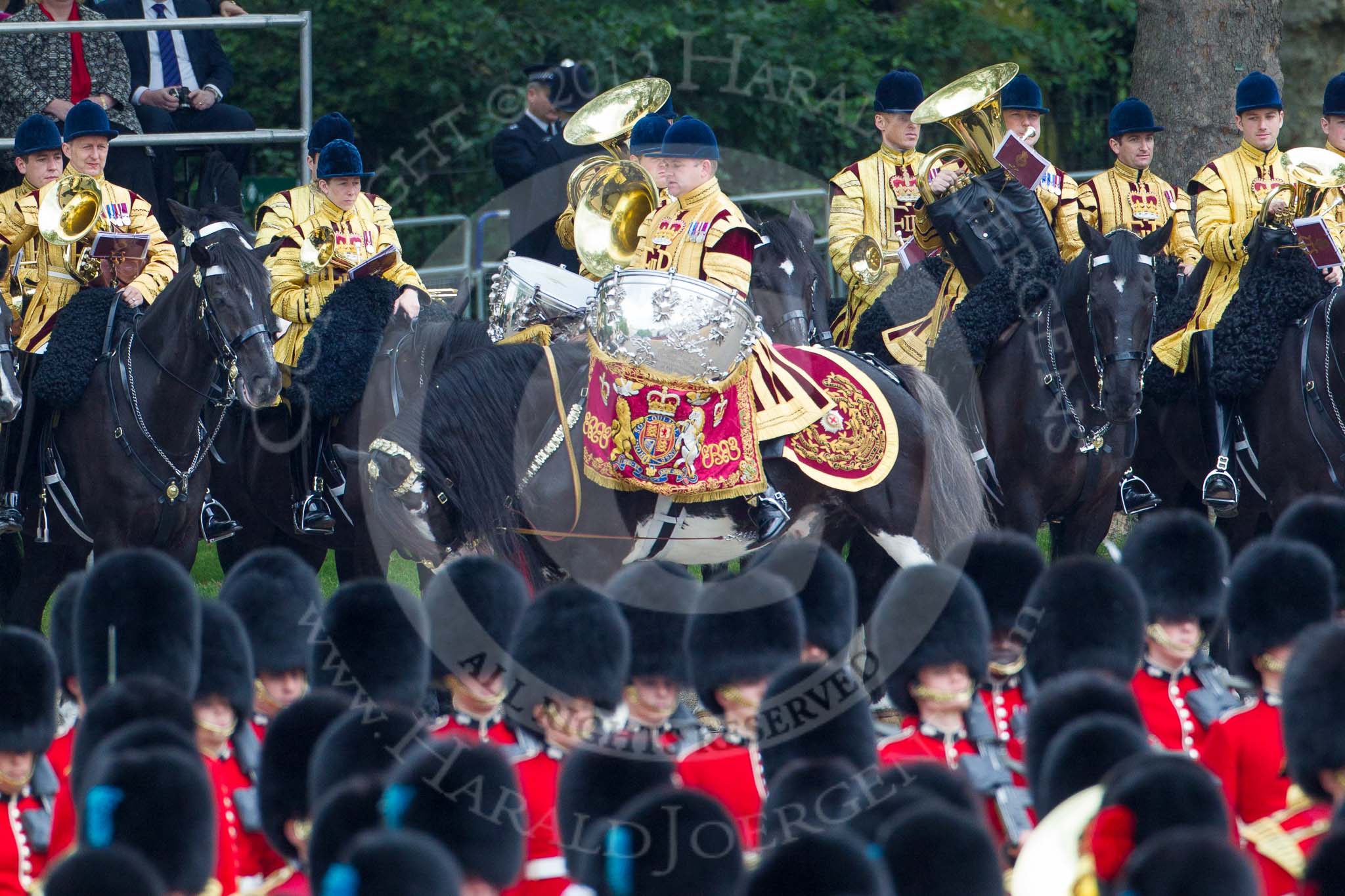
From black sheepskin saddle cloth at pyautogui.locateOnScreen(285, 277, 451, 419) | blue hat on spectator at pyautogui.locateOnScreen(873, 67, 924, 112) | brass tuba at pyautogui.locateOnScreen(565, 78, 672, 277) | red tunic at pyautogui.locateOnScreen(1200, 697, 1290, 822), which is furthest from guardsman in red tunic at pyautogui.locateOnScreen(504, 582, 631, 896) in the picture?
blue hat on spectator at pyautogui.locateOnScreen(873, 67, 924, 112)

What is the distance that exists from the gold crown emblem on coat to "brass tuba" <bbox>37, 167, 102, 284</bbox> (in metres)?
3.04

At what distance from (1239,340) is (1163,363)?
0.55 meters

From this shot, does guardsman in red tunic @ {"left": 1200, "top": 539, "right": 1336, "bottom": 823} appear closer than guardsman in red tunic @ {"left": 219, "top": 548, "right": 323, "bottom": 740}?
Yes

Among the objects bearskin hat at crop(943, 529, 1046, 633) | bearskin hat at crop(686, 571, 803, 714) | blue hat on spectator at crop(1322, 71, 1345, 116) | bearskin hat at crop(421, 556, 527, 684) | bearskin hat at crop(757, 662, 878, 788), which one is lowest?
bearskin hat at crop(943, 529, 1046, 633)

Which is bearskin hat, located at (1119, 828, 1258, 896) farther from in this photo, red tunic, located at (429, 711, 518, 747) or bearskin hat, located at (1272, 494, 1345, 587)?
bearskin hat, located at (1272, 494, 1345, 587)

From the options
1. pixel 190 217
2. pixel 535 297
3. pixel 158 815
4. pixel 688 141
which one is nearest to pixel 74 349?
pixel 190 217

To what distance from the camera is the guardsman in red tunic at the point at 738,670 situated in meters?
4.94

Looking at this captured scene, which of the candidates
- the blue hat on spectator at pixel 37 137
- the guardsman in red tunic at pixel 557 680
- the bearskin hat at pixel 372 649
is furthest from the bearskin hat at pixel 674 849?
the blue hat on spectator at pixel 37 137

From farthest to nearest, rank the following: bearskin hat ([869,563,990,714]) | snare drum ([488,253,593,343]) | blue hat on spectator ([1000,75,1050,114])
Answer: blue hat on spectator ([1000,75,1050,114])
snare drum ([488,253,593,343])
bearskin hat ([869,563,990,714])

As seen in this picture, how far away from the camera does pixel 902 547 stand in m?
7.49

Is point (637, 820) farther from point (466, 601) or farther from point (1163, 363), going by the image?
point (1163, 363)

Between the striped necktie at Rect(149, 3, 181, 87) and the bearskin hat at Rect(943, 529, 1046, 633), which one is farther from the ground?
the bearskin hat at Rect(943, 529, 1046, 633)

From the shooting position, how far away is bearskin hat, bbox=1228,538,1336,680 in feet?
17.2

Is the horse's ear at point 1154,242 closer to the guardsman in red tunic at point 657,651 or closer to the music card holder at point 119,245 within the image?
the guardsman in red tunic at point 657,651
